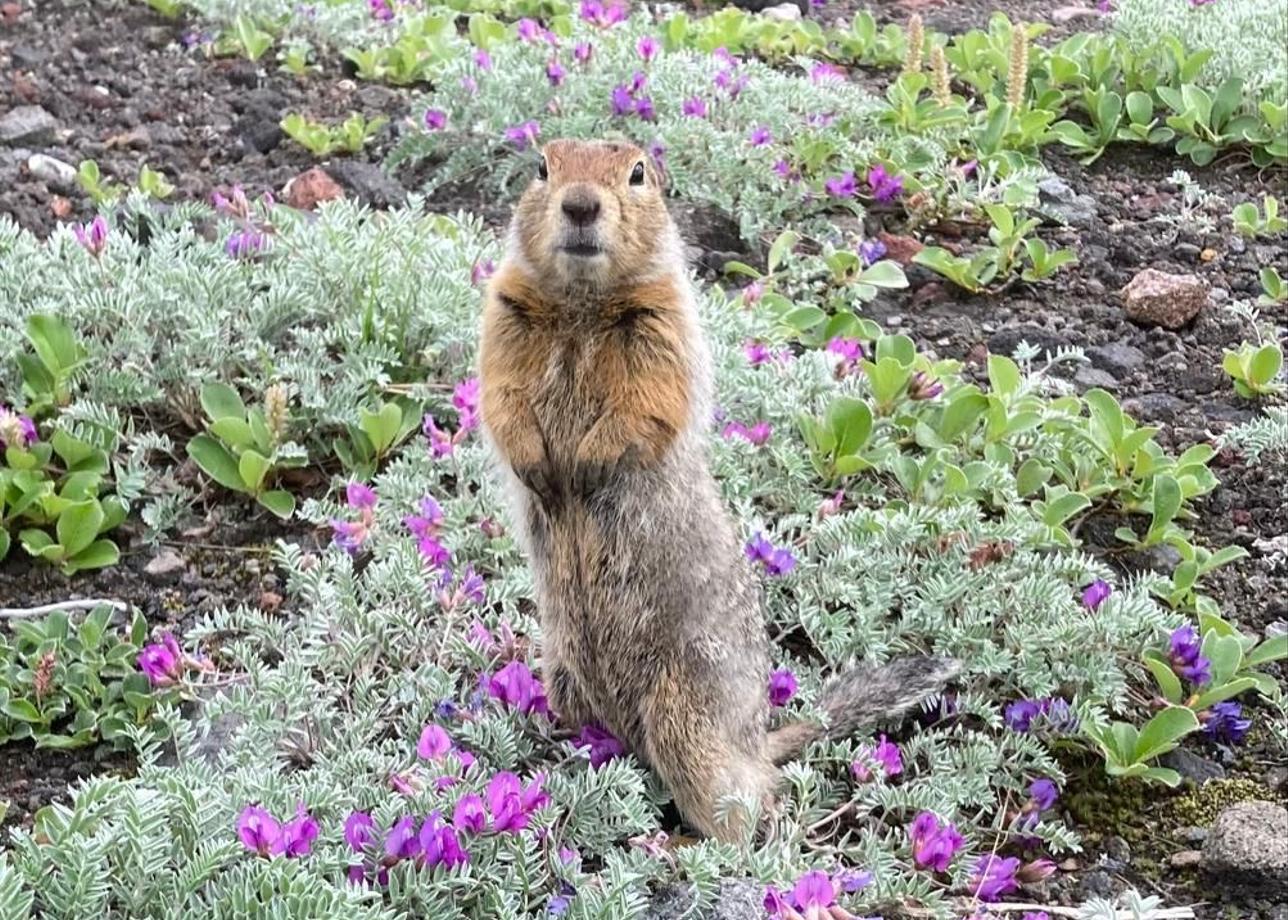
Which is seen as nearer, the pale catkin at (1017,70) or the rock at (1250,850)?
the rock at (1250,850)

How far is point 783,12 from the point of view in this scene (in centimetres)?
934

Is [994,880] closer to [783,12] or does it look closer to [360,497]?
[360,497]

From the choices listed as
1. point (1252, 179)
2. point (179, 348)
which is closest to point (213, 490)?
point (179, 348)

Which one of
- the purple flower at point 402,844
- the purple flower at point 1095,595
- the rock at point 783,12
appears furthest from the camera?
the rock at point 783,12

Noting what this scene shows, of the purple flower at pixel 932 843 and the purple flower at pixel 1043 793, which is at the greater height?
the purple flower at pixel 932 843

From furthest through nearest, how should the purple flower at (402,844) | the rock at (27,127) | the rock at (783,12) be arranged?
1. the rock at (783,12)
2. the rock at (27,127)
3. the purple flower at (402,844)

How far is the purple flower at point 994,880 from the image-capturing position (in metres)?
3.57

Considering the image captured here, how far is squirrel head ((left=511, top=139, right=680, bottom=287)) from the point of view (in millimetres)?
3584

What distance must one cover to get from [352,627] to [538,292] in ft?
3.62

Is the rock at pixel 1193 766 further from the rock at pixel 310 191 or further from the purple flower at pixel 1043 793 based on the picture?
the rock at pixel 310 191

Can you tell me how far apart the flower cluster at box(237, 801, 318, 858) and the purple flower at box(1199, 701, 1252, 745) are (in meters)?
2.37

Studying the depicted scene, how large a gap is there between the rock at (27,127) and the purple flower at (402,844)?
519cm

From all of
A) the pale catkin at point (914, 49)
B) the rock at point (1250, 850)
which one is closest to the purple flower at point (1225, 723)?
the rock at point (1250, 850)

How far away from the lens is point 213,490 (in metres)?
4.98
